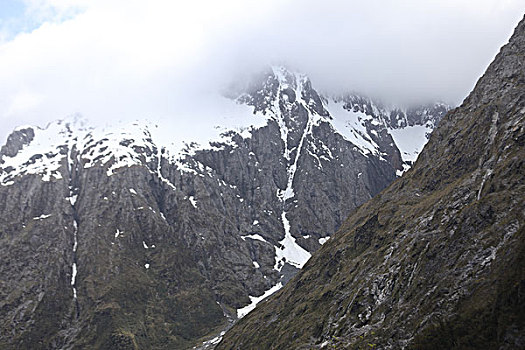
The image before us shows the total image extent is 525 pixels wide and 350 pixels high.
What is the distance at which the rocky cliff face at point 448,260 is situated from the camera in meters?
77.6

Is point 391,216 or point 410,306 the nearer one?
point 410,306

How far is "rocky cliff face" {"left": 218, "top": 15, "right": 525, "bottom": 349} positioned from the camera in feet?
254

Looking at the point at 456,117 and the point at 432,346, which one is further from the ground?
the point at 456,117

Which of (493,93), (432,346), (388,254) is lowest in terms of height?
(432,346)

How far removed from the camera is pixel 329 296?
169375mm

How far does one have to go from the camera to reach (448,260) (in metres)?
103

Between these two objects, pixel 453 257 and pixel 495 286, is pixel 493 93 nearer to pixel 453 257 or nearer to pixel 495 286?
pixel 453 257

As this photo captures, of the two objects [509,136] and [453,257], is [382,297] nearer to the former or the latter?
[453,257]

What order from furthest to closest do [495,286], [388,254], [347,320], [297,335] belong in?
[297,335], [388,254], [347,320], [495,286]

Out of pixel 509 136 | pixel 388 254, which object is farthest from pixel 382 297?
pixel 509 136

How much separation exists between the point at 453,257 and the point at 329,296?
74.1 m

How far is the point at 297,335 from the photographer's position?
161000 millimetres

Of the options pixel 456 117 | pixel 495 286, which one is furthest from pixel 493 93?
pixel 495 286

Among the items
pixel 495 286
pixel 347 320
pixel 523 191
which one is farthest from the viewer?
pixel 347 320
